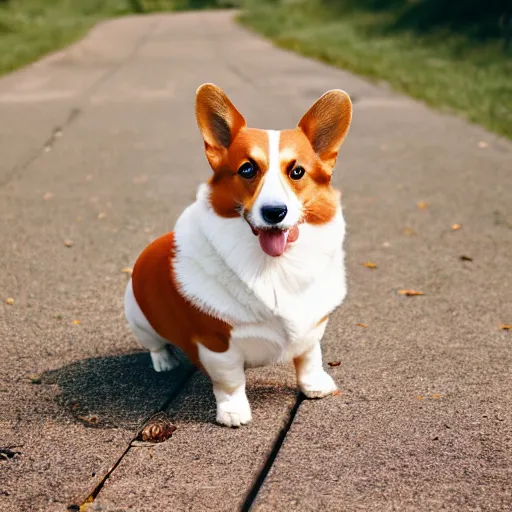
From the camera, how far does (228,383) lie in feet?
10.2

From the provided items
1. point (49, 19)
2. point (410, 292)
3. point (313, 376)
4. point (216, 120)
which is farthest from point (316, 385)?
point (49, 19)

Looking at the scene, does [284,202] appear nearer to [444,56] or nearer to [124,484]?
[124,484]

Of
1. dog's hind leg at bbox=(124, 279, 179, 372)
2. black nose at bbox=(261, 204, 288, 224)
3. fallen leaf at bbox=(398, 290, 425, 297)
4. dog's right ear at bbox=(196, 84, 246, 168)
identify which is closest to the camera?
black nose at bbox=(261, 204, 288, 224)

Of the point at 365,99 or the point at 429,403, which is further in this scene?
the point at 365,99

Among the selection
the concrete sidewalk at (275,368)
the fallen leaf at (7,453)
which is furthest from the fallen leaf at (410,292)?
the fallen leaf at (7,453)

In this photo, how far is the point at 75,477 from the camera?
2855mm

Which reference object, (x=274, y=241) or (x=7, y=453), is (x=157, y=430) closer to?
(x=7, y=453)

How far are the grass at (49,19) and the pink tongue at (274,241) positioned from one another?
40.6ft

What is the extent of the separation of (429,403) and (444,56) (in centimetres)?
1211

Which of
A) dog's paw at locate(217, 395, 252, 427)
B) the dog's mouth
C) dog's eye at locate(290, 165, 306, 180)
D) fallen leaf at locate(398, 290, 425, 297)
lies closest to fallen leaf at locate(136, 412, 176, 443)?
dog's paw at locate(217, 395, 252, 427)

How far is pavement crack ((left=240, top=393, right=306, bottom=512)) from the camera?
2.72m

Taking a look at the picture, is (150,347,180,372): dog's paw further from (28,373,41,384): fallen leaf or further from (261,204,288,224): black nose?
(261,204,288,224): black nose

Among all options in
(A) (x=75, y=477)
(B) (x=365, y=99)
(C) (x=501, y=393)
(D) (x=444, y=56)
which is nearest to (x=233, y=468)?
(A) (x=75, y=477)

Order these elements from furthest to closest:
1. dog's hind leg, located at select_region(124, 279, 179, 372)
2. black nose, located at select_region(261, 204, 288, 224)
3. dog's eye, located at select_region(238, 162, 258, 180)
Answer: dog's hind leg, located at select_region(124, 279, 179, 372) < dog's eye, located at select_region(238, 162, 258, 180) < black nose, located at select_region(261, 204, 288, 224)
